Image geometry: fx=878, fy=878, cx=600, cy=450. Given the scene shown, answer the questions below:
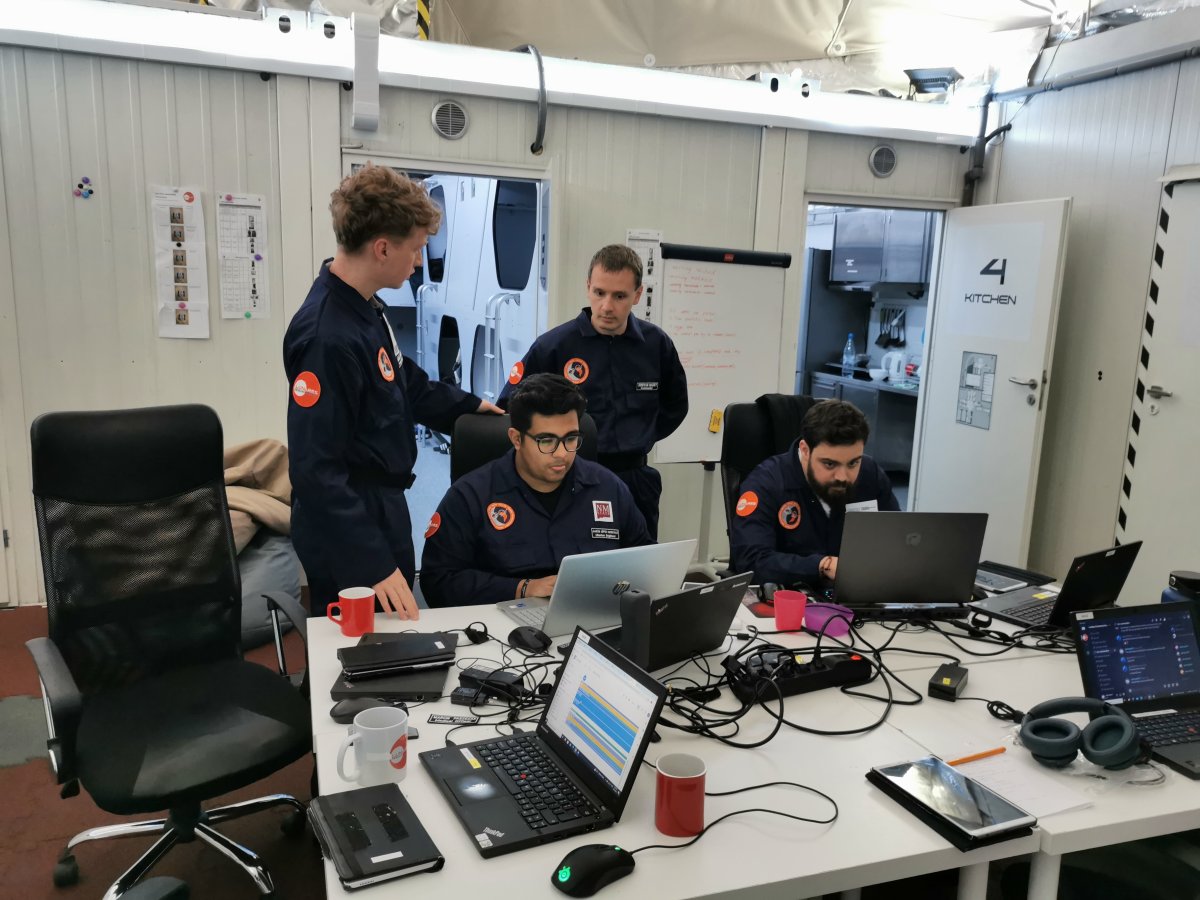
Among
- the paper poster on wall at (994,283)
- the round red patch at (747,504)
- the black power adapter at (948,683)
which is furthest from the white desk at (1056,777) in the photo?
the paper poster on wall at (994,283)

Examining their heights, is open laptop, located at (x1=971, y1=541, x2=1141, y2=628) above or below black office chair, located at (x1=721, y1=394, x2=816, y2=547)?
below

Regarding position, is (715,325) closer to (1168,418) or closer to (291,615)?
(1168,418)

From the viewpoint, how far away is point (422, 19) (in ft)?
11.9

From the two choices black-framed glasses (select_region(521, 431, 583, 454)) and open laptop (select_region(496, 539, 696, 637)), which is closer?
open laptop (select_region(496, 539, 696, 637))

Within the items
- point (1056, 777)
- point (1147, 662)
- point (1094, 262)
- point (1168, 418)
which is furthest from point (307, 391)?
point (1094, 262)

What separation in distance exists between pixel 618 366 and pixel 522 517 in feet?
3.63

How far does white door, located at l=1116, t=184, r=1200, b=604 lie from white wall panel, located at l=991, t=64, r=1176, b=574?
0.11m

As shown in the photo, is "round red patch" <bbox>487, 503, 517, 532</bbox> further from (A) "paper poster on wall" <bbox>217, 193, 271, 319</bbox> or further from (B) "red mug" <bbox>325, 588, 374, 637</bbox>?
(A) "paper poster on wall" <bbox>217, 193, 271, 319</bbox>

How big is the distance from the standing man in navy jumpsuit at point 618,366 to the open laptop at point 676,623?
1384 millimetres

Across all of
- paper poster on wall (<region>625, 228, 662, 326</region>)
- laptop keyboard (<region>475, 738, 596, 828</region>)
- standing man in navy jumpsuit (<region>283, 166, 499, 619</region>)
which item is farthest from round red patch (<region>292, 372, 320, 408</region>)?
paper poster on wall (<region>625, 228, 662, 326</region>)

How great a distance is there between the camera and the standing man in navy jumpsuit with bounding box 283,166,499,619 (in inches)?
79.7

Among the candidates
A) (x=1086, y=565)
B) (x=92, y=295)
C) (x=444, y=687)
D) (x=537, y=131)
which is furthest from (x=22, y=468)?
(x=1086, y=565)

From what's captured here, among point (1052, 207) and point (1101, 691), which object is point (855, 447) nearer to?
point (1101, 691)

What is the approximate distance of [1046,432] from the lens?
14.5 ft
